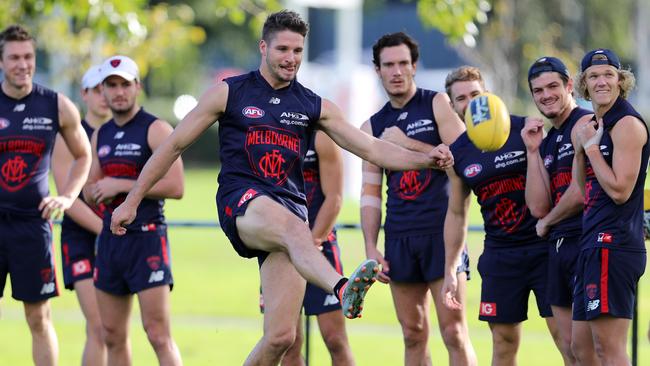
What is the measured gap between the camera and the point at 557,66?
24.8 ft

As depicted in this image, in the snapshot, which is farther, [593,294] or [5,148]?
[5,148]

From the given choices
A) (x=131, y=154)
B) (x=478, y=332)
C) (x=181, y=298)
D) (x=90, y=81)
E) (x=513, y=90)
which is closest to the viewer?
(x=131, y=154)

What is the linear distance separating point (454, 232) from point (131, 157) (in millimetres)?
2390

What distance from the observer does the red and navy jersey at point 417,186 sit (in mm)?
8398

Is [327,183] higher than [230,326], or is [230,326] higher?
[327,183]

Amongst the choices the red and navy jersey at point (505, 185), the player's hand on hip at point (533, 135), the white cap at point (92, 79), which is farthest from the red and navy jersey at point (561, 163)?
the white cap at point (92, 79)

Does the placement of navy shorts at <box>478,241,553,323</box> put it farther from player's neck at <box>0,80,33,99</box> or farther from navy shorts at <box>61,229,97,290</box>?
player's neck at <box>0,80,33,99</box>

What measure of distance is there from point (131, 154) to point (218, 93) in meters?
1.80

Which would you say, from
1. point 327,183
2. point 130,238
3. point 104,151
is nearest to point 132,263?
point 130,238

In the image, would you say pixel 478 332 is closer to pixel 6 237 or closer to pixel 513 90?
pixel 6 237

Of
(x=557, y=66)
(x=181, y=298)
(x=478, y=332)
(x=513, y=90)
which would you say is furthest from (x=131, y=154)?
(x=513, y=90)

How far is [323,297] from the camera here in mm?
8531

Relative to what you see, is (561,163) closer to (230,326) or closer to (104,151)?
(104,151)

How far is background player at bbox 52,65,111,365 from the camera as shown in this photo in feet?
29.8
